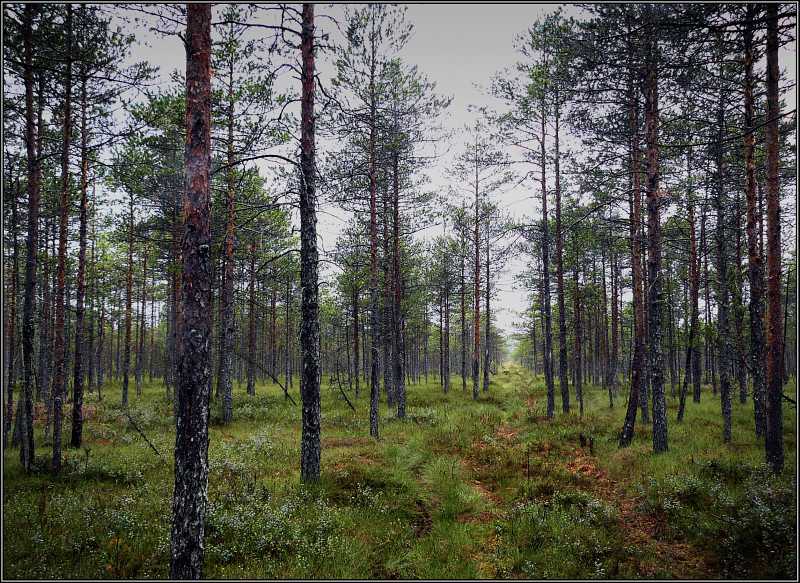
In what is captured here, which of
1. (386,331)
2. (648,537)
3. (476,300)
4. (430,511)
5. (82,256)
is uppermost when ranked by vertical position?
(82,256)

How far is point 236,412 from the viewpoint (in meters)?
18.8

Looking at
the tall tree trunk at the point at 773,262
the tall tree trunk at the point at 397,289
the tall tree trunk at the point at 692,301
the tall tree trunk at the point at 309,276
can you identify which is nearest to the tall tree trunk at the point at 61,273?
the tall tree trunk at the point at 309,276

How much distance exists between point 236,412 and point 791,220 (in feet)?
88.4

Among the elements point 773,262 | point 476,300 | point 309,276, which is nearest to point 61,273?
point 309,276

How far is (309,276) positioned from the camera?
28.8 feet

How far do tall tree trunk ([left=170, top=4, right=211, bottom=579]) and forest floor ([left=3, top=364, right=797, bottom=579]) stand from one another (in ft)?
3.88

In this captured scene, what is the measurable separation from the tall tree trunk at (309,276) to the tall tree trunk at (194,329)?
11.2 feet

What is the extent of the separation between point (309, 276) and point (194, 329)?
3855 millimetres

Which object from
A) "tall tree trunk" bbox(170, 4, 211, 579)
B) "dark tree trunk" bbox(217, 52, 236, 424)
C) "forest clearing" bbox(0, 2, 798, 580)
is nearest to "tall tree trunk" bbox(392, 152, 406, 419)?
"forest clearing" bbox(0, 2, 798, 580)

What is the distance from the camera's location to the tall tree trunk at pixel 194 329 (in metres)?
4.98

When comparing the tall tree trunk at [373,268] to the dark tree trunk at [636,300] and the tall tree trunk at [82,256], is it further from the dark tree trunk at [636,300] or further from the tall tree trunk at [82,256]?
the tall tree trunk at [82,256]

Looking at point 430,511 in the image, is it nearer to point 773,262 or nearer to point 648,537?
point 648,537

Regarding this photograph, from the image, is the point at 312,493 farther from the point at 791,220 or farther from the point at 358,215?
the point at 791,220

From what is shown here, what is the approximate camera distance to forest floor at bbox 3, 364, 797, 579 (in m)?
5.85
